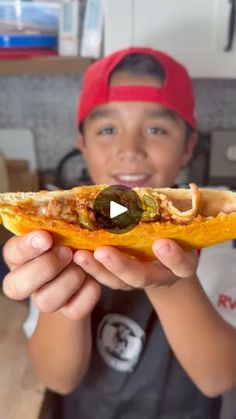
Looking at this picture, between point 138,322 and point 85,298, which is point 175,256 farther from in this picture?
point 138,322

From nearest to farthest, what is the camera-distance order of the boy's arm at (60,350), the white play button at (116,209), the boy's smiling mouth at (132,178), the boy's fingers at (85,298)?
the white play button at (116,209) → the boy's fingers at (85,298) → the boy's arm at (60,350) → the boy's smiling mouth at (132,178)

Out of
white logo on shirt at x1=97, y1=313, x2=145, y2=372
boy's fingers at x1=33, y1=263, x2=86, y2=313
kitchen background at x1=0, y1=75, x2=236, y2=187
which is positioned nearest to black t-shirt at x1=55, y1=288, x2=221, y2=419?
white logo on shirt at x1=97, y1=313, x2=145, y2=372

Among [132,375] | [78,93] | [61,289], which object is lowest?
[132,375]

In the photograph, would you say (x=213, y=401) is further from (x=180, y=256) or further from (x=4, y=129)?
(x=4, y=129)

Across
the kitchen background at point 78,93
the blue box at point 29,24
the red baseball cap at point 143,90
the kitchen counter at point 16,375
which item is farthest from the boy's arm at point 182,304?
the blue box at point 29,24

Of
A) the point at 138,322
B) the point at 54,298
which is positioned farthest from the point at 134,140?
the point at 54,298

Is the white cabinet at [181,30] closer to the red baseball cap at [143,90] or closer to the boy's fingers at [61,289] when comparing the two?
the red baseball cap at [143,90]

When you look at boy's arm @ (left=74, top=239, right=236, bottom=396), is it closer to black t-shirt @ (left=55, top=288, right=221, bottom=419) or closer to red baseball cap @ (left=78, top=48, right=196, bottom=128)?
black t-shirt @ (left=55, top=288, right=221, bottom=419)

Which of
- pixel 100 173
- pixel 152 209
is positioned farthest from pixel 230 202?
pixel 100 173
